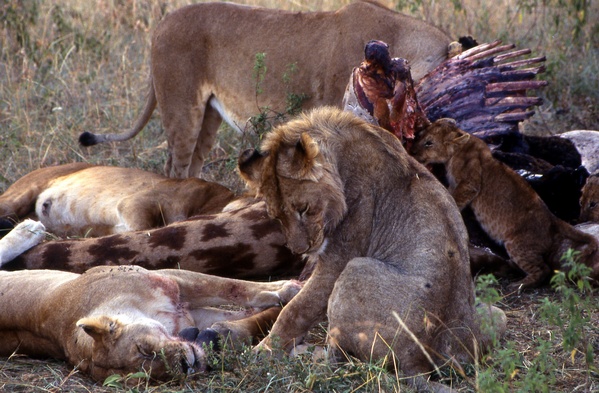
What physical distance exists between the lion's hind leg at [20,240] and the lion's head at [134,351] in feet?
5.71

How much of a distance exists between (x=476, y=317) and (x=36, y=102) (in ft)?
19.2

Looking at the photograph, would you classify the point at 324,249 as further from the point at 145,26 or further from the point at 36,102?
the point at 145,26

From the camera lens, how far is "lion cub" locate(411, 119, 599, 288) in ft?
16.2

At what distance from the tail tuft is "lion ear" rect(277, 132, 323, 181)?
145 inches

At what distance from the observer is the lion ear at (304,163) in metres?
3.68

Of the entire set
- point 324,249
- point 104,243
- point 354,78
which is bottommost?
point 104,243

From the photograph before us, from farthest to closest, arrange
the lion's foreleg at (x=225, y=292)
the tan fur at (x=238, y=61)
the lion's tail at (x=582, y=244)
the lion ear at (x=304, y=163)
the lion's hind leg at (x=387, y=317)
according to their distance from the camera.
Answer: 1. the tan fur at (x=238, y=61)
2. the lion's tail at (x=582, y=244)
3. the lion's foreleg at (x=225, y=292)
4. the lion ear at (x=304, y=163)
5. the lion's hind leg at (x=387, y=317)

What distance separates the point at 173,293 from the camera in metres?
4.34

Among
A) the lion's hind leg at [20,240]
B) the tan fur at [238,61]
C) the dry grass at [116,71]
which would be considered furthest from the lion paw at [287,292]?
the tan fur at [238,61]

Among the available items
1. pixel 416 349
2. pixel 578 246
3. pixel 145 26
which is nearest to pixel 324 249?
pixel 416 349

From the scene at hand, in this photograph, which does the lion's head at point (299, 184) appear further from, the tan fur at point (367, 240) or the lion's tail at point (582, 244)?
the lion's tail at point (582, 244)

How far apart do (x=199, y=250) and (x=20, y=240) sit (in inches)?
45.4

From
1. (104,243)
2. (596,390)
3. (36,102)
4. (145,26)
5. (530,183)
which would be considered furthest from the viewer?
(145,26)

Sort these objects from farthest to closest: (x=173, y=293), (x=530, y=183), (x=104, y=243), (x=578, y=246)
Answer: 1. (x=530, y=183)
2. (x=104, y=243)
3. (x=578, y=246)
4. (x=173, y=293)
